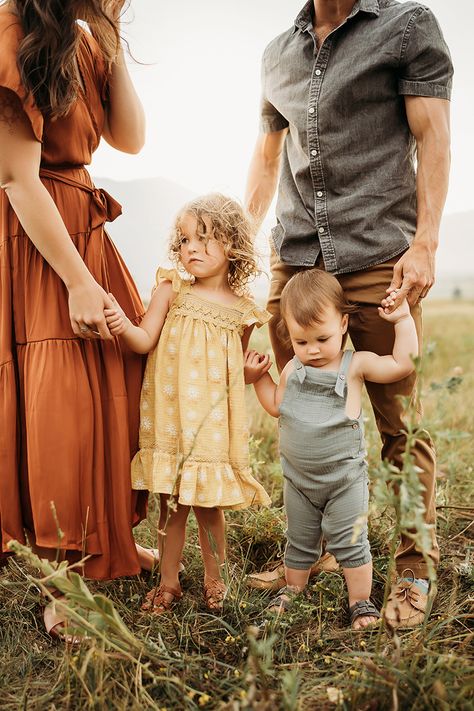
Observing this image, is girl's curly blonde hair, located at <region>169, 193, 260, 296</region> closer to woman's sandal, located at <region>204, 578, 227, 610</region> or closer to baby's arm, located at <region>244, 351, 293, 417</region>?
baby's arm, located at <region>244, 351, 293, 417</region>

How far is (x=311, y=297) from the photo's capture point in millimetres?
2395

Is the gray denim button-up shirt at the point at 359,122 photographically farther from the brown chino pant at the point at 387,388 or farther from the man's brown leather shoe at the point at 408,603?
the man's brown leather shoe at the point at 408,603

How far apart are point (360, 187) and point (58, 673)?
2011 mm

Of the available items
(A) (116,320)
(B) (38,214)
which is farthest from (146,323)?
(B) (38,214)

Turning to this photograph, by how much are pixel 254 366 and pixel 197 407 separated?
0.98ft

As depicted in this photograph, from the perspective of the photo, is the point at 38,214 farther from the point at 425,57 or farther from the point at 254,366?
the point at 425,57

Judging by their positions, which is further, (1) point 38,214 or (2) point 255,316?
(2) point 255,316

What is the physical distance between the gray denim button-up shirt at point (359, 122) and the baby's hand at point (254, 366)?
0.44m

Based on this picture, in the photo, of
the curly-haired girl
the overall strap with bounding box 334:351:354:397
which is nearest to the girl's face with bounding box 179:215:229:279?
the curly-haired girl

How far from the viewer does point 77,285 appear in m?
2.26

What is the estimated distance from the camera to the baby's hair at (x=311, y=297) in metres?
2.39

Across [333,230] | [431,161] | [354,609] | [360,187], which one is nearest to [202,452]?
[354,609]

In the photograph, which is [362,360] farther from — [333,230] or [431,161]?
[431,161]

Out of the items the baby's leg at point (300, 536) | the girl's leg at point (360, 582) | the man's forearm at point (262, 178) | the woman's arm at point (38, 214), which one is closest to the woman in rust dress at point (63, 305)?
the woman's arm at point (38, 214)
